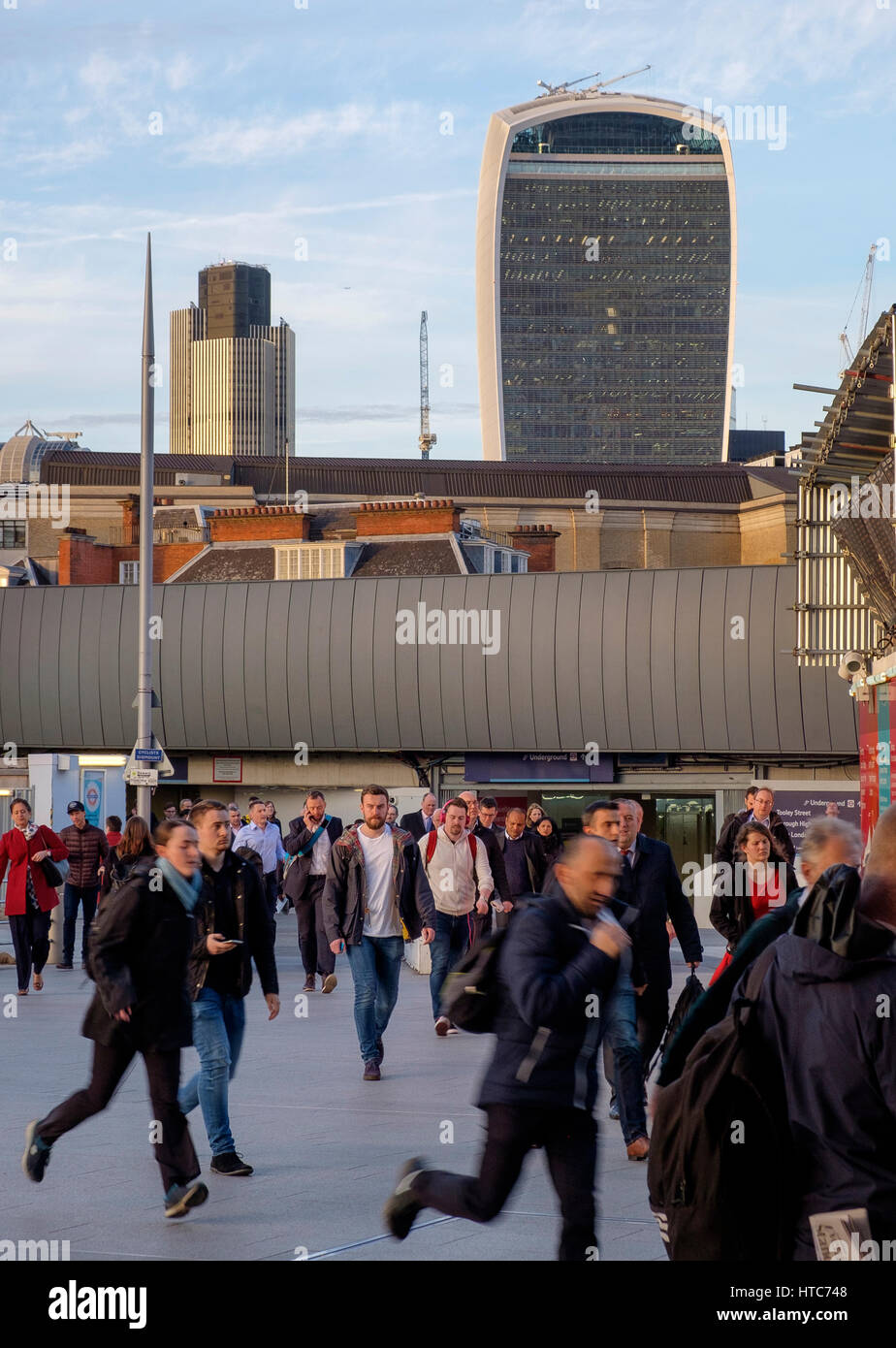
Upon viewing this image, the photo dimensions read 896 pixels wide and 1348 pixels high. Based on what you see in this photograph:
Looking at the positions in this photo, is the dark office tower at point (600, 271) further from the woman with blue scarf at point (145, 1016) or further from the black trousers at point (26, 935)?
the woman with blue scarf at point (145, 1016)

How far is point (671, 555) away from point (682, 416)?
234 feet

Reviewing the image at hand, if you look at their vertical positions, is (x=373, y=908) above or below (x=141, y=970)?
below

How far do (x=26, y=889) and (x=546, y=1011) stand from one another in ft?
38.7

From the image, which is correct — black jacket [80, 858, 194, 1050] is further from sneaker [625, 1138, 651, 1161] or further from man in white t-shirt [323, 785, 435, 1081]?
man in white t-shirt [323, 785, 435, 1081]

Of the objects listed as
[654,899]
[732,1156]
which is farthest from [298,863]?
[732,1156]

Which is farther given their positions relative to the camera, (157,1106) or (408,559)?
(408,559)

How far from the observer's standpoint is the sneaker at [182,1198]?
6996 millimetres

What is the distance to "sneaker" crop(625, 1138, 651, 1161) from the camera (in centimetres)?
833

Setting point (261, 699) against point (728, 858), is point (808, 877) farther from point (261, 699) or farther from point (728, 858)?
point (261, 699)

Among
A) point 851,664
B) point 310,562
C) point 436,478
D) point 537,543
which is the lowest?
point 851,664

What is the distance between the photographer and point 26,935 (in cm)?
1634

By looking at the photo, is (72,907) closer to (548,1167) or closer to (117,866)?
(117,866)

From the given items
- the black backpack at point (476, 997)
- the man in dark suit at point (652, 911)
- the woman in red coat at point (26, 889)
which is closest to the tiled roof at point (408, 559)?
the woman in red coat at point (26, 889)

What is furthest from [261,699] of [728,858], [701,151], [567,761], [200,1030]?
[701,151]
